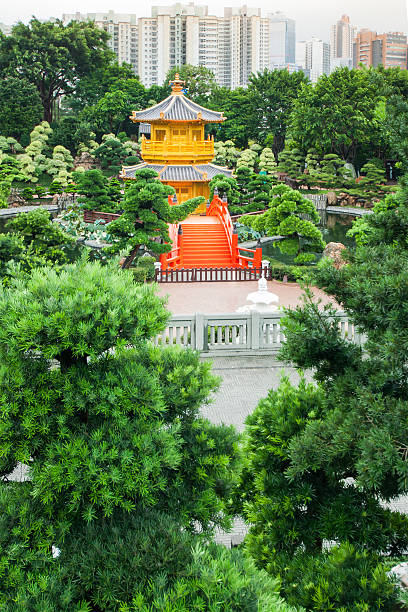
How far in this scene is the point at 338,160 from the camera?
42531 mm

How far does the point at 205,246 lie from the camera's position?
23984 millimetres

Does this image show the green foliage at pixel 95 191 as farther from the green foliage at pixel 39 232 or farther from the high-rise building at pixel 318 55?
the high-rise building at pixel 318 55

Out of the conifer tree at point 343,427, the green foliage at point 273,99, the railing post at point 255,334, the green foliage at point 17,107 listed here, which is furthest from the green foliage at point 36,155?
the conifer tree at point 343,427

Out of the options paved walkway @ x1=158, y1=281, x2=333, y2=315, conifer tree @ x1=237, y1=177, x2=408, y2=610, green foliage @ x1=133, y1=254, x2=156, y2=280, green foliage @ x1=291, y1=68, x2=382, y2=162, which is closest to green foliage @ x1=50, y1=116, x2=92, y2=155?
green foliage @ x1=291, y1=68, x2=382, y2=162

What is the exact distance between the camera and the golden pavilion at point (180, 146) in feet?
98.1

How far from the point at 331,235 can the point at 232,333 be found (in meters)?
22.5

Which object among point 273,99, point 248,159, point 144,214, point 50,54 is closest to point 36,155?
point 50,54

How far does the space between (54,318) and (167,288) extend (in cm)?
1620

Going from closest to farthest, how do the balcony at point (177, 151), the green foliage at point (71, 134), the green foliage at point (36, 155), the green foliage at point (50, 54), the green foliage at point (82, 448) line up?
the green foliage at point (82, 448)
the balcony at point (177, 151)
the green foliage at point (36, 155)
the green foliage at point (71, 134)
the green foliage at point (50, 54)

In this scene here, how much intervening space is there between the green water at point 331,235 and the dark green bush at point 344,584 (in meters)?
19.0

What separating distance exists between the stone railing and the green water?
11666 millimetres

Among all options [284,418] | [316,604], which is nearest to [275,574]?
[316,604]

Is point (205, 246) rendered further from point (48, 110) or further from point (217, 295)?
point (48, 110)

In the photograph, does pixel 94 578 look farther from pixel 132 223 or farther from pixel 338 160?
pixel 338 160
